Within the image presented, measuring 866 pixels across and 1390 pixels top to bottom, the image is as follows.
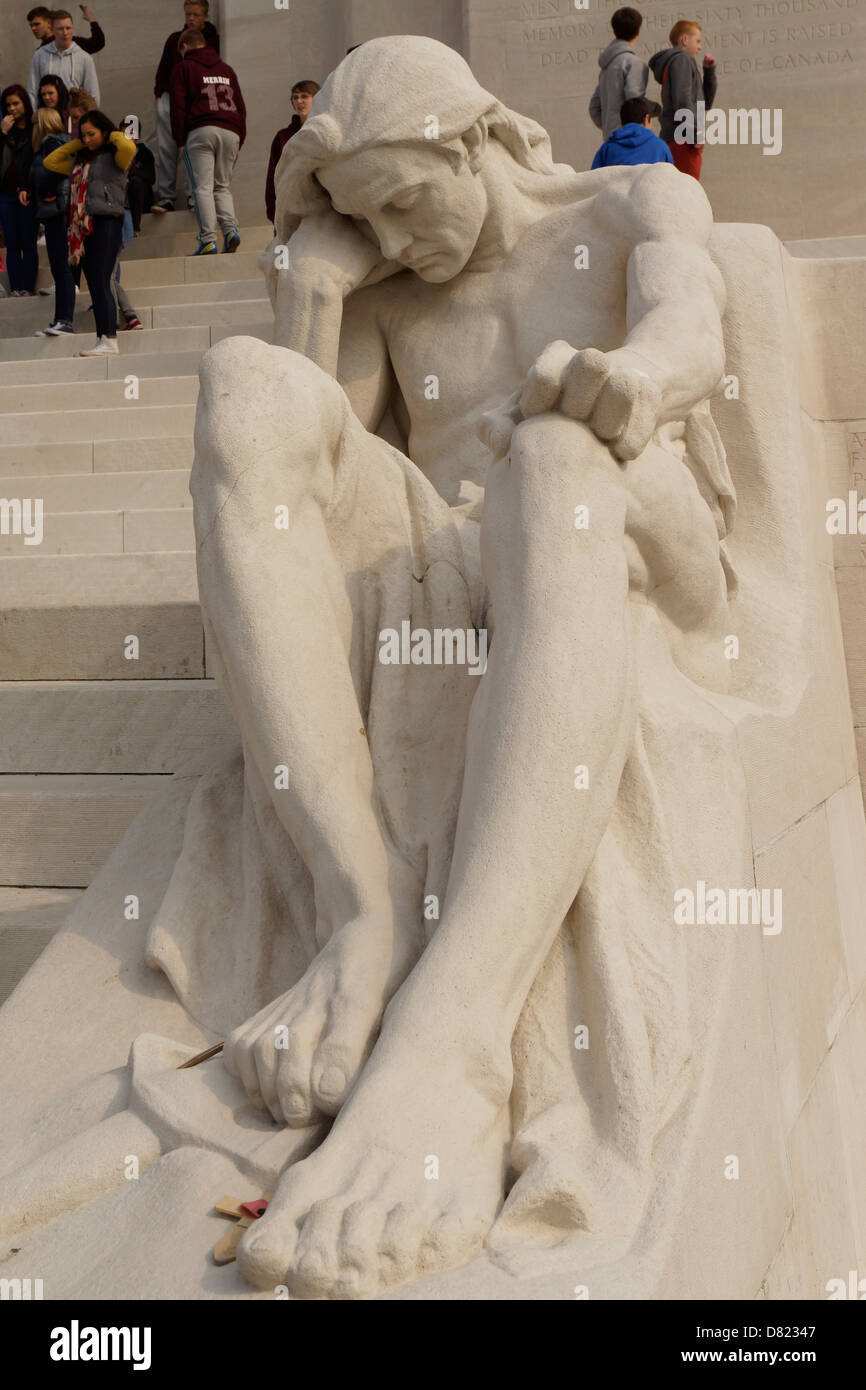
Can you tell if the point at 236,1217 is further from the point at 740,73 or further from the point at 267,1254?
the point at 740,73

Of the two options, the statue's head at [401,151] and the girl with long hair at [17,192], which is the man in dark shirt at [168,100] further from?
the statue's head at [401,151]

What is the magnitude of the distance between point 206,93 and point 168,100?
88.1 inches

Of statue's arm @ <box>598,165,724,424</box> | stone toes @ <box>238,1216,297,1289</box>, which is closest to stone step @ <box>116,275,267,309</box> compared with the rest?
statue's arm @ <box>598,165,724,424</box>

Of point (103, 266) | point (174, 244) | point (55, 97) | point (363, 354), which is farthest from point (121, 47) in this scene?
point (363, 354)

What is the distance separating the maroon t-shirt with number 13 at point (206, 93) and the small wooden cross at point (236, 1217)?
9568 mm

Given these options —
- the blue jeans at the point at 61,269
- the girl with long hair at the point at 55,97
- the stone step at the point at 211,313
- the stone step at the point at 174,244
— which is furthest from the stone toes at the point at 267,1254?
the stone step at the point at 174,244

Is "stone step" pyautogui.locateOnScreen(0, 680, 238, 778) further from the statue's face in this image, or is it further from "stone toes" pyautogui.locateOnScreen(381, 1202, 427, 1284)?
"stone toes" pyautogui.locateOnScreen(381, 1202, 427, 1284)

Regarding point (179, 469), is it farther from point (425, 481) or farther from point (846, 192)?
point (846, 192)

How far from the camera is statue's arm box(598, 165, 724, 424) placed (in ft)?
9.00

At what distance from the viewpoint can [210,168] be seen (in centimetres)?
1037

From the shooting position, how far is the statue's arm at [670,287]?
2744 millimetres

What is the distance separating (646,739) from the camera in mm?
2557

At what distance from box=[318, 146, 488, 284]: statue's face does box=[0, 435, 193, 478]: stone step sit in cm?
291
